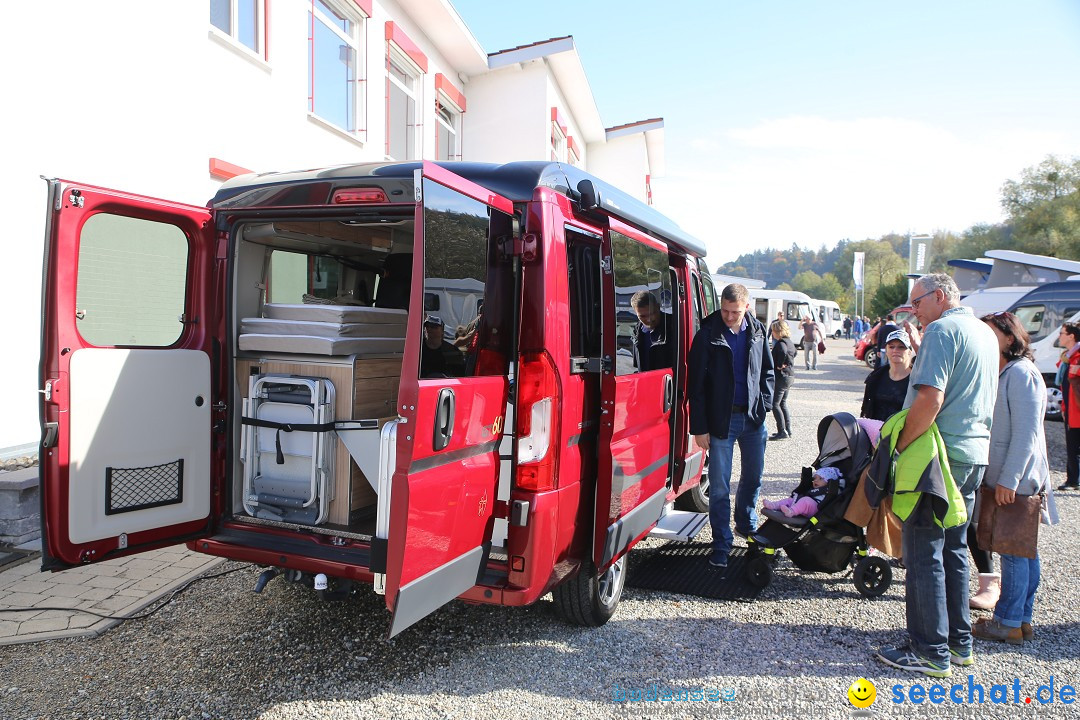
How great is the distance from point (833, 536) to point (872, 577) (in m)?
0.37

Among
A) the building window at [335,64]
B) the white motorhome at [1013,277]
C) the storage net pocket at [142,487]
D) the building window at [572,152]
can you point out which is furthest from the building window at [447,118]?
the white motorhome at [1013,277]

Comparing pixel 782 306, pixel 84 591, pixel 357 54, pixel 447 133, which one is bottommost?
pixel 84 591

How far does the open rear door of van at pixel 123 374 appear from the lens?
126 inches

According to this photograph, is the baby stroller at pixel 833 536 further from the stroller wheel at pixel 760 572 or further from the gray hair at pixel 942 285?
the gray hair at pixel 942 285

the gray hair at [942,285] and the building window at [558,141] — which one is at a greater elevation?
the building window at [558,141]

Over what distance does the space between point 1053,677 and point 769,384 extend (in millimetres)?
2238

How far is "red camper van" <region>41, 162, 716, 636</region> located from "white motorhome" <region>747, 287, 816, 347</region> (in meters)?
31.8

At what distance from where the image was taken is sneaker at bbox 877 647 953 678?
3.48 metres

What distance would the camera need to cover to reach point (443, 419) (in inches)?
107

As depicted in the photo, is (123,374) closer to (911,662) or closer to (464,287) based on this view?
(464,287)

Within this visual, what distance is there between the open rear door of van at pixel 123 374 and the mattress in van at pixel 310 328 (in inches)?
7.8

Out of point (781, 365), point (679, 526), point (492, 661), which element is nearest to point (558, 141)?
point (781, 365)

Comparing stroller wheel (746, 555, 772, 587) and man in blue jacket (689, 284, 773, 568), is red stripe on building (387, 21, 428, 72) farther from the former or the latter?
stroller wheel (746, 555, 772, 587)

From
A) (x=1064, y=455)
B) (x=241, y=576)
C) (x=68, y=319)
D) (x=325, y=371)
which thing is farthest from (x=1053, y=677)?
(x=1064, y=455)
